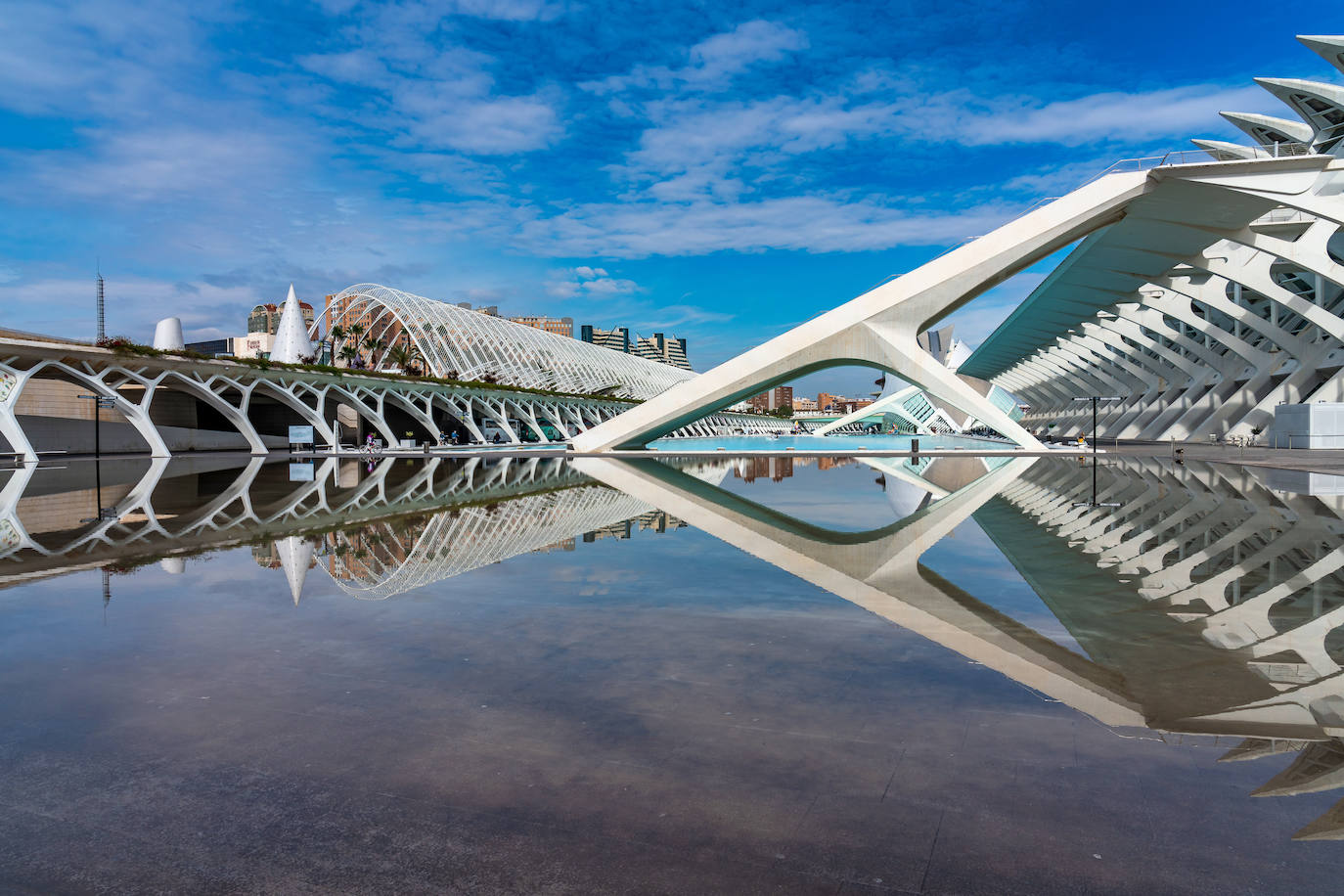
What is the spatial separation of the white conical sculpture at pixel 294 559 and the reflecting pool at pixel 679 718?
0.06 metres

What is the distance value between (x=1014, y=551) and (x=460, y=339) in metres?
41.5

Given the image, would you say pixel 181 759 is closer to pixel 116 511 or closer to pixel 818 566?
pixel 818 566

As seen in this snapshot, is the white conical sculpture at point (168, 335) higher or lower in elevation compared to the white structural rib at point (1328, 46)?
lower

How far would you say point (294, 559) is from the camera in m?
7.39

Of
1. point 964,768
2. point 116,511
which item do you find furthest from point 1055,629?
point 116,511

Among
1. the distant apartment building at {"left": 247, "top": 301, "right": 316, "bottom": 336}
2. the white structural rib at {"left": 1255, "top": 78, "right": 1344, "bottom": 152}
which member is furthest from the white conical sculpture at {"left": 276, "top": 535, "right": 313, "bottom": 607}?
the distant apartment building at {"left": 247, "top": 301, "right": 316, "bottom": 336}

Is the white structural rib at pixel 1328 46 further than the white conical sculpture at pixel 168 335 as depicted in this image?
No

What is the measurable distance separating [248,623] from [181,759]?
7.24 feet

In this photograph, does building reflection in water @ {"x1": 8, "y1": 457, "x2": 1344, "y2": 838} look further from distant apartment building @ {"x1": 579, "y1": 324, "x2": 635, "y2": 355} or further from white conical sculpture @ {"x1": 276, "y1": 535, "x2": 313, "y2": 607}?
distant apartment building @ {"x1": 579, "y1": 324, "x2": 635, "y2": 355}

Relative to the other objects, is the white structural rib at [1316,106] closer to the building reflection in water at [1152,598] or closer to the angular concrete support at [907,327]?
the angular concrete support at [907,327]

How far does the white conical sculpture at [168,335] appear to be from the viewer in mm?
38062

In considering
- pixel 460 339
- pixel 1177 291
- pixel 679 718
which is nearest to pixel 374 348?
pixel 460 339

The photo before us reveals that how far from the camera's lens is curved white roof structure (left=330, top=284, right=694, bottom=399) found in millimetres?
44031

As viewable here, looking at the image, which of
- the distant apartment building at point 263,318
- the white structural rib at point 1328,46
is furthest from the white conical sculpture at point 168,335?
the distant apartment building at point 263,318
